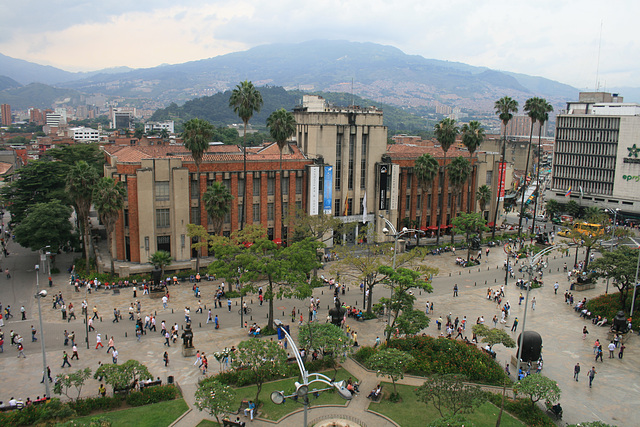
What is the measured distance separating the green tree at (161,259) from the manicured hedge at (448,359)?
27763mm

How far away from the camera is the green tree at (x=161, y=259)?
56.7 metres

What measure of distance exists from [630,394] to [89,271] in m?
56.1

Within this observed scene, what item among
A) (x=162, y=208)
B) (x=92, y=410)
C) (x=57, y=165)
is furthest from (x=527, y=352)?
(x=57, y=165)

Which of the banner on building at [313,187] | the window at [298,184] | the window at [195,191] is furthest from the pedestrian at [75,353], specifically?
the window at [298,184]

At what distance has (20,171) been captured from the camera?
74.5m

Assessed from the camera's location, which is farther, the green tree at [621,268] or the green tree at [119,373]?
the green tree at [621,268]

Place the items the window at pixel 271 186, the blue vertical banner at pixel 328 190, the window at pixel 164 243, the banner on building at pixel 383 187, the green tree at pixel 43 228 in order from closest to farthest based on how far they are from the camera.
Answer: the green tree at pixel 43 228
the window at pixel 164 243
the window at pixel 271 186
the blue vertical banner at pixel 328 190
the banner on building at pixel 383 187

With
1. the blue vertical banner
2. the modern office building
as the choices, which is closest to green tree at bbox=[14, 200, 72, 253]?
the blue vertical banner

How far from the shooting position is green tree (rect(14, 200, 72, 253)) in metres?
60.3

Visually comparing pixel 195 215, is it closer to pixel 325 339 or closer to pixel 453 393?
pixel 325 339

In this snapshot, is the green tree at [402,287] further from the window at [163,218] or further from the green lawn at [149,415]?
the window at [163,218]

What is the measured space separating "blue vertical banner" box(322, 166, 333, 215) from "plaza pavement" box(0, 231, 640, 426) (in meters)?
10.7

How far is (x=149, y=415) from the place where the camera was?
102 ft

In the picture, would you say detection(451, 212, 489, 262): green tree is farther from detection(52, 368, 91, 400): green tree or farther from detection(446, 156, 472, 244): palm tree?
detection(52, 368, 91, 400): green tree
